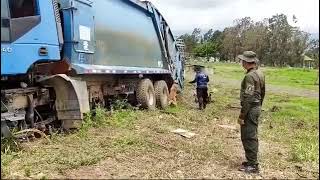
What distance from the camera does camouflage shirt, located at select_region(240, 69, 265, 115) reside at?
6.51 metres

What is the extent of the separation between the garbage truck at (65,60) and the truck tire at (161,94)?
3.50ft

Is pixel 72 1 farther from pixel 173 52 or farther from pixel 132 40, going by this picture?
pixel 173 52

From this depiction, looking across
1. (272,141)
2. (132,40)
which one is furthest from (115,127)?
(132,40)

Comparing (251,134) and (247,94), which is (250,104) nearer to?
(247,94)

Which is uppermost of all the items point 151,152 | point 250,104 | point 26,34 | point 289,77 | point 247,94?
point 26,34

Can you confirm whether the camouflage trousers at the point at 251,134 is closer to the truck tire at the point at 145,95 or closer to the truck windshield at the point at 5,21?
the truck windshield at the point at 5,21

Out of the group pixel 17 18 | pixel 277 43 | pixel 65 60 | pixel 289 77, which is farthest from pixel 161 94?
pixel 277 43

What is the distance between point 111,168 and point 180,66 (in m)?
12.6

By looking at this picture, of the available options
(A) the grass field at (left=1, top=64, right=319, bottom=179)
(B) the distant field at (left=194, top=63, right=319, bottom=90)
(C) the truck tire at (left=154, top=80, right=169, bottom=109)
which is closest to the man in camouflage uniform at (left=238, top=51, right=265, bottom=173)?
(A) the grass field at (left=1, top=64, right=319, bottom=179)

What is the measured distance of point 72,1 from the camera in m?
8.82

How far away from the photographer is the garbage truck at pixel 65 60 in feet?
24.1

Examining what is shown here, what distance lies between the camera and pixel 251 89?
651cm

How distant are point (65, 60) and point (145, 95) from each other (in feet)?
14.1

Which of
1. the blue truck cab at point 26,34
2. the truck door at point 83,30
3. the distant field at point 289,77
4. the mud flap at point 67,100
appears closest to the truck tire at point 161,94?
the truck door at point 83,30
